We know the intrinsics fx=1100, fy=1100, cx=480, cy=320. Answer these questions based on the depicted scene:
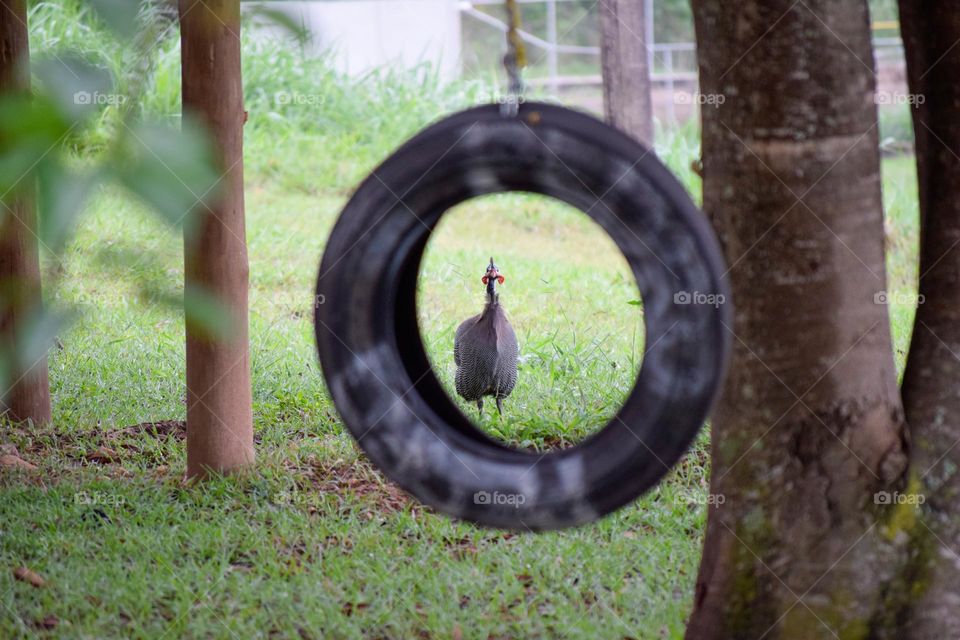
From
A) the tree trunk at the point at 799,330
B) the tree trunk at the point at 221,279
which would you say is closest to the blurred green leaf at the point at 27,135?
the tree trunk at the point at 799,330

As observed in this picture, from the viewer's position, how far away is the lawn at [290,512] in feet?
9.79

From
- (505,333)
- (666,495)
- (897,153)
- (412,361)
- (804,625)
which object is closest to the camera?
(412,361)

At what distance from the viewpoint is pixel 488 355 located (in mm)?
4629

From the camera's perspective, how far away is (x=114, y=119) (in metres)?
0.75

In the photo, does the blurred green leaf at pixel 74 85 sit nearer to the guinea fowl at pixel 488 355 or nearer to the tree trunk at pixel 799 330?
the tree trunk at pixel 799 330

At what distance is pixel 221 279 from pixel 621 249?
2.17 metres

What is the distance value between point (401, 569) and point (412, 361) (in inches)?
52.6

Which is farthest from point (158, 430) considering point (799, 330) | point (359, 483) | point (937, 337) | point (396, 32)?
point (396, 32)

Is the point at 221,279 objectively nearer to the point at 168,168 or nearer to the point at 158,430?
the point at 158,430

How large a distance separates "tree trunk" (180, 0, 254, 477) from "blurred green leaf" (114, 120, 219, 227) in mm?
2704

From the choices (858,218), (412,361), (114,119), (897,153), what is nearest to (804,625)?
(858,218)

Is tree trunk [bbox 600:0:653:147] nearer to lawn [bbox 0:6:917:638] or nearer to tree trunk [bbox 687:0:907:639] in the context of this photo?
lawn [bbox 0:6:917:638]

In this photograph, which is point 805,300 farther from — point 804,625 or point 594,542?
point 594,542

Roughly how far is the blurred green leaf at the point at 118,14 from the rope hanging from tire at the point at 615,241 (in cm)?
117
